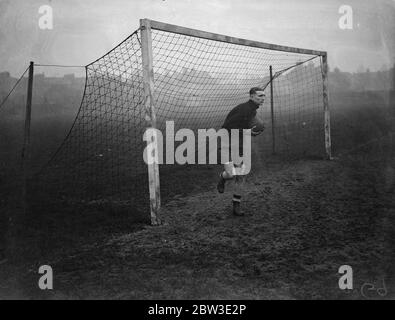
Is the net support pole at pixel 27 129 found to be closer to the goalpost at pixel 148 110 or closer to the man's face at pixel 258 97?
the goalpost at pixel 148 110

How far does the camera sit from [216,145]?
10898 millimetres

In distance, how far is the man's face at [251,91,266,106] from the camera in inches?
185

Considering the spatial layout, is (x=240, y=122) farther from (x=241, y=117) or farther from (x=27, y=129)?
(x=27, y=129)

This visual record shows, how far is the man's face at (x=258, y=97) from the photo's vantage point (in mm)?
4691

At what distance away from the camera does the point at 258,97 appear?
4.72 m

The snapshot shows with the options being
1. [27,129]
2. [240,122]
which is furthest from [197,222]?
[27,129]

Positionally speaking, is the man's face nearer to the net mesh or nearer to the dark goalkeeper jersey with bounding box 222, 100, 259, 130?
the dark goalkeeper jersey with bounding box 222, 100, 259, 130

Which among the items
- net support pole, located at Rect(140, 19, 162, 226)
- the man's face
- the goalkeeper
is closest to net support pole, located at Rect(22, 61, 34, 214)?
net support pole, located at Rect(140, 19, 162, 226)

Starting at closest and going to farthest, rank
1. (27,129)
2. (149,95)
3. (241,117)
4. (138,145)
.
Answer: (149,95)
(241,117)
(27,129)
(138,145)
